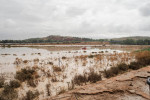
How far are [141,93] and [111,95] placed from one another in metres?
0.97

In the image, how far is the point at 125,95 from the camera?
329 centimetres

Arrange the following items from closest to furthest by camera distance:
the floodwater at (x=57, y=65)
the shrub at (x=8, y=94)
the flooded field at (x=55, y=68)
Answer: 1. the shrub at (x=8, y=94)
2. the flooded field at (x=55, y=68)
3. the floodwater at (x=57, y=65)

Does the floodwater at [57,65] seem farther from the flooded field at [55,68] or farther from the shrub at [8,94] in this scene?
the shrub at [8,94]

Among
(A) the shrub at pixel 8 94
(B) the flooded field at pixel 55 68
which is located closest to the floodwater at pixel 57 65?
(B) the flooded field at pixel 55 68

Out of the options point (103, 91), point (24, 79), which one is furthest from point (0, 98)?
point (103, 91)

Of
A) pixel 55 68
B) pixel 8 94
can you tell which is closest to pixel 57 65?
pixel 55 68

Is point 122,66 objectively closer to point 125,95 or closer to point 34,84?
point 125,95

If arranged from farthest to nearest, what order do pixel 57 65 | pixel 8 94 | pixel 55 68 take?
pixel 57 65 → pixel 55 68 → pixel 8 94

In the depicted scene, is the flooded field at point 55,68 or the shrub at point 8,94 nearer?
the shrub at point 8,94

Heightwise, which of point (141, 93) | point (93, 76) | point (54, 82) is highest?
point (141, 93)

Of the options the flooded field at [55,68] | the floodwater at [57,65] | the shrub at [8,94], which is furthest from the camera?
the floodwater at [57,65]

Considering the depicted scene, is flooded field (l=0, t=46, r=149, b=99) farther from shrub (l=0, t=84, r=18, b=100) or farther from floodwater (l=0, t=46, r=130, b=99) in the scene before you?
shrub (l=0, t=84, r=18, b=100)

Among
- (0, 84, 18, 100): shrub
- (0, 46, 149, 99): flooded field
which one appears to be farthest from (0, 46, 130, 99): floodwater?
(0, 84, 18, 100): shrub

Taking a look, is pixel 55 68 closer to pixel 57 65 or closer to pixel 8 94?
pixel 57 65
